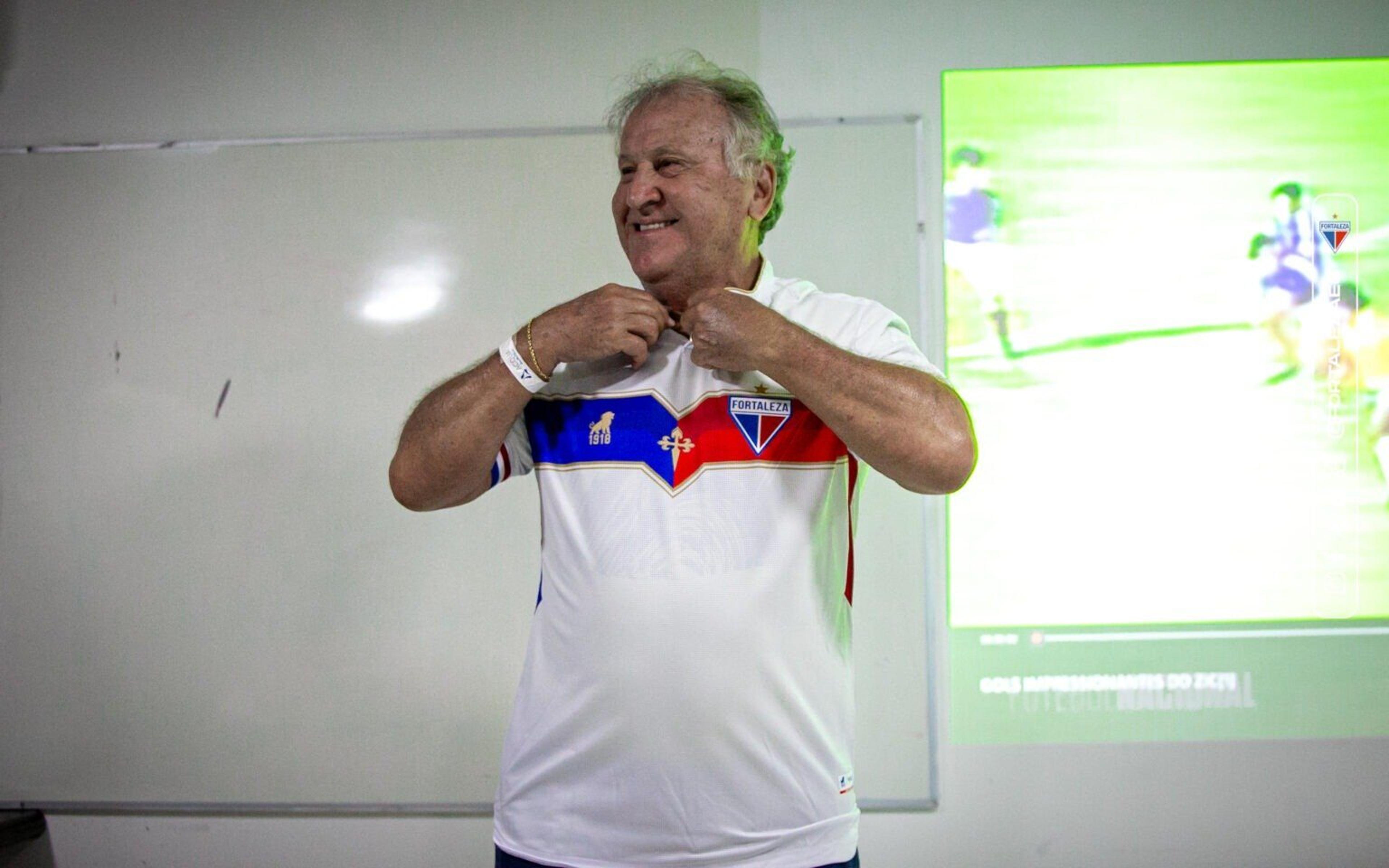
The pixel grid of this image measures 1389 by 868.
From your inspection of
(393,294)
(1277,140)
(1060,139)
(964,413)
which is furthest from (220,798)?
(1277,140)

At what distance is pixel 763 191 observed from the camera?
134 centimetres

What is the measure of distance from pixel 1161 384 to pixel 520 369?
189 cm

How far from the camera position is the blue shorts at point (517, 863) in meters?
1.15

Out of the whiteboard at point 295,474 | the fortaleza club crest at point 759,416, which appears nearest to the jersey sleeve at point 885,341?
the fortaleza club crest at point 759,416

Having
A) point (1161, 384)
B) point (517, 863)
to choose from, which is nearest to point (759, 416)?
point (517, 863)

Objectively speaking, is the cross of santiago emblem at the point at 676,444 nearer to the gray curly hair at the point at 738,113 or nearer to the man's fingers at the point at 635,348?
the man's fingers at the point at 635,348

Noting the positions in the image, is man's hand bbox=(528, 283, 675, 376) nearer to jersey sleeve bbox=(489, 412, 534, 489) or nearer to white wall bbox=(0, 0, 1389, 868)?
jersey sleeve bbox=(489, 412, 534, 489)

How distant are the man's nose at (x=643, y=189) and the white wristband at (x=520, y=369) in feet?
0.75

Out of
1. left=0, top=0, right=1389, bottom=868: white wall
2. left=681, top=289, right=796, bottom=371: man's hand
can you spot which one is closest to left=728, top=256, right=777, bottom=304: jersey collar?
left=681, top=289, right=796, bottom=371: man's hand

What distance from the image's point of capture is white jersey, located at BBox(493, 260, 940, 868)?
3.73 ft

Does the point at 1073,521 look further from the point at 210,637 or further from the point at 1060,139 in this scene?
the point at 210,637

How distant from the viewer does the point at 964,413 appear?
1139 millimetres

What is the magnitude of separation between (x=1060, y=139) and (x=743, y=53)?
0.83 metres

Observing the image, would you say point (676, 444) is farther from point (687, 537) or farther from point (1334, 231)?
point (1334, 231)
